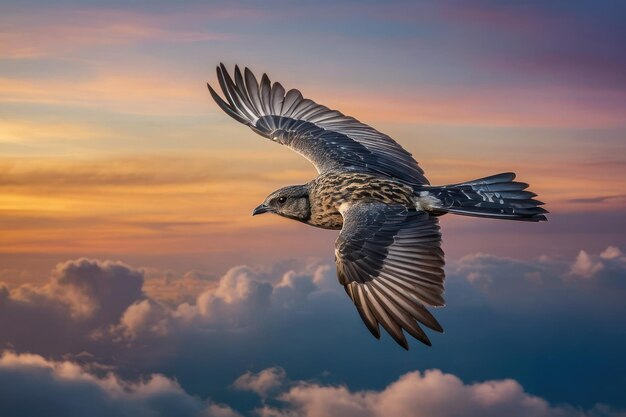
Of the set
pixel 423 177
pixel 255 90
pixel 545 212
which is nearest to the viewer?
pixel 545 212

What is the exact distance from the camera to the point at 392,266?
12.1 m

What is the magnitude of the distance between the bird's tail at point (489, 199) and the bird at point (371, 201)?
0.05 ft

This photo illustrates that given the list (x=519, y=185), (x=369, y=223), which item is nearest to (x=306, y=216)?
(x=369, y=223)

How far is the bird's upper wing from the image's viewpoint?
51.1 feet

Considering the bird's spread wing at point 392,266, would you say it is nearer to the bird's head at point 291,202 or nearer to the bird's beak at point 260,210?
the bird's head at point 291,202

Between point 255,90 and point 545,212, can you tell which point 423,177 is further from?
point 255,90

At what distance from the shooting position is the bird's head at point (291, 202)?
14499mm

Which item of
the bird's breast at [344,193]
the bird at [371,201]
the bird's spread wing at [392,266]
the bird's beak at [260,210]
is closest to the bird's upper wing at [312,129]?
the bird at [371,201]

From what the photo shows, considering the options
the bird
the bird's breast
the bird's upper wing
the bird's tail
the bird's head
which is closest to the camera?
the bird

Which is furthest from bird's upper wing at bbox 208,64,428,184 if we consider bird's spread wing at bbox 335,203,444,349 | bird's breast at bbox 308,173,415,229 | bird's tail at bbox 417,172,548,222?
bird's spread wing at bbox 335,203,444,349

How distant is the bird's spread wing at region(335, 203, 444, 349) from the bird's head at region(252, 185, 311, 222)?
1.38 meters

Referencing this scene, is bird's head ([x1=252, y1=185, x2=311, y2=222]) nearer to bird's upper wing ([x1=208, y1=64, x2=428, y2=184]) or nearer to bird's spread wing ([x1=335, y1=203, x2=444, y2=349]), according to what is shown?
bird's upper wing ([x1=208, y1=64, x2=428, y2=184])

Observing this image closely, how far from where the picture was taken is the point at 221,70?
1738cm

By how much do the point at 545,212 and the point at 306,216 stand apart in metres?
3.47
